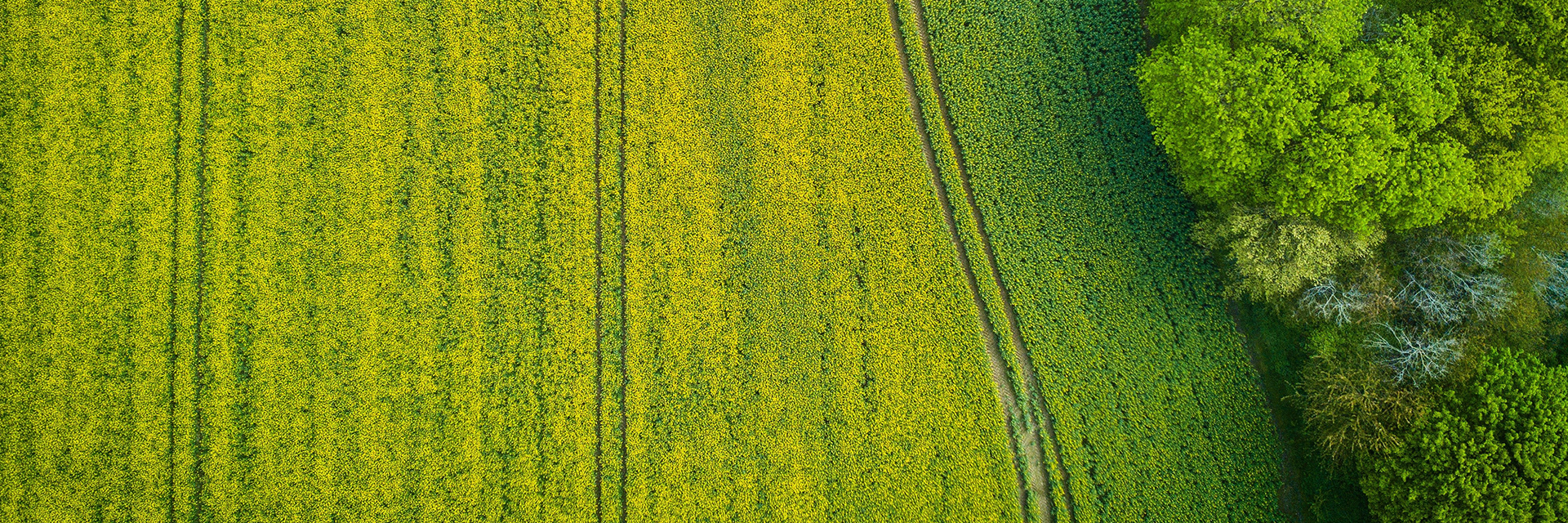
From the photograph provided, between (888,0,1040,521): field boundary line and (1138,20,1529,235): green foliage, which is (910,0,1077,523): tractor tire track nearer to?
(888,0,1040,521): field boundary line

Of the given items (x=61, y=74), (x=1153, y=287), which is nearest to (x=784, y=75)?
(x=1153, y=287)

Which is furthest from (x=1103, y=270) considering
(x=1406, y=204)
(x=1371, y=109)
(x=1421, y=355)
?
(x=1421, y=355)

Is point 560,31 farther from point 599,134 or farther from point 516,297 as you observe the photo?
point 516,297

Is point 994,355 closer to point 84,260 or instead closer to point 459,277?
point 459,277

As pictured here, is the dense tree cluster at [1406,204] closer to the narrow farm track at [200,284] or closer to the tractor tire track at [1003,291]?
the tractor tire track at [1003,291]

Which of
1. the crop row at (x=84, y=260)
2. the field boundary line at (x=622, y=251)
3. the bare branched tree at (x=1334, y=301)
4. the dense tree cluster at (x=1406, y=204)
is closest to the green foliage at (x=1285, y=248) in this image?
the dense tree cluster at (x=1406, y=204)

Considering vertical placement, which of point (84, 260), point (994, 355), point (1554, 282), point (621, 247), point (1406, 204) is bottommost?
point (994, 355)
